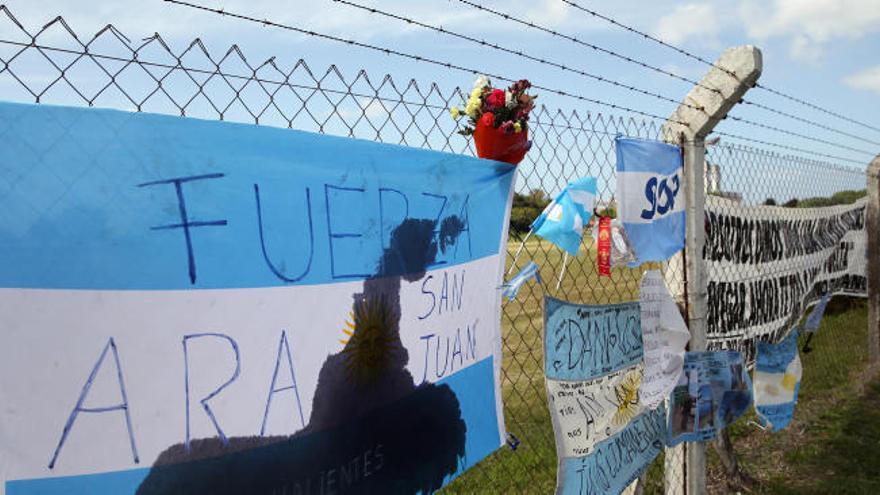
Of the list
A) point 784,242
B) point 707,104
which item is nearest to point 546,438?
point 784,242

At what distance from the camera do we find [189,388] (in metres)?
1.51

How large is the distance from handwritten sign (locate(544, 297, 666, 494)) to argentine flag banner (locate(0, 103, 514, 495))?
555 millimetres

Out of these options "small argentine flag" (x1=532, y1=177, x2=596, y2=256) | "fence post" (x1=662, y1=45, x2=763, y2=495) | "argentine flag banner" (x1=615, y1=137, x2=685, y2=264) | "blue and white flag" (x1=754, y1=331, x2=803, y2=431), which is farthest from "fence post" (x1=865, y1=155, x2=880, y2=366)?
"small argentine flag" (x1=532, y1=177, x2=596, y2=256)

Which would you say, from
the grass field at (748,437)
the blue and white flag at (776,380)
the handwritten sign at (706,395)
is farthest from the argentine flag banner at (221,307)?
the blue and white flag at (776,380)

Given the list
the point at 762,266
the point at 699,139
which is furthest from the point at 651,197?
the point at 762,266

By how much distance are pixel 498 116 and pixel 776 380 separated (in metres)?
3.17

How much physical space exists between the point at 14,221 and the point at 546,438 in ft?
15.6

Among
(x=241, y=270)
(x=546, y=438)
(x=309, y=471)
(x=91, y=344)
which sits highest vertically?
(x=241, y=270)

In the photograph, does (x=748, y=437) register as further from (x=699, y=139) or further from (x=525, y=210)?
(x=525, y=210)

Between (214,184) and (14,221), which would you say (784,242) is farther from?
(14,221)

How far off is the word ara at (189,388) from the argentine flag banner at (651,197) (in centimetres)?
179

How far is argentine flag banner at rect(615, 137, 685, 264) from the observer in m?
3.06

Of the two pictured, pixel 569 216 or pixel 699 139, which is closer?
pixel 569 216

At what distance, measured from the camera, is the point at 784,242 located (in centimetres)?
514
